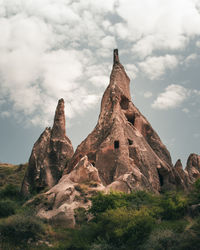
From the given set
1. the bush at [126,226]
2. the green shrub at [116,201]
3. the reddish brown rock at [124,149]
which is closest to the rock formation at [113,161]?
the reddish brown rock at [124,149]

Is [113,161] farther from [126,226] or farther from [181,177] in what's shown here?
[126,226]

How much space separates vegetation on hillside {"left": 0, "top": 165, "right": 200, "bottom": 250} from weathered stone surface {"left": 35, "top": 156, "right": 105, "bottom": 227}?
0.59 m

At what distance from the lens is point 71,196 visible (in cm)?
2059

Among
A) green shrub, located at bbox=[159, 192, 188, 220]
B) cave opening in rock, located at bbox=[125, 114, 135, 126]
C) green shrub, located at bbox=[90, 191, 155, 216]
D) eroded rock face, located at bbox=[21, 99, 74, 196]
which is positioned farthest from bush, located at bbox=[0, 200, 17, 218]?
cave opening in rock, located at bbox=[125, 114, 135, 126]

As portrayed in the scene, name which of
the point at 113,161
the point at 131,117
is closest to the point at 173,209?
the point at 113,161

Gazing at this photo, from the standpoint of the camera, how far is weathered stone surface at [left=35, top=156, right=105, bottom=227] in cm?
1842

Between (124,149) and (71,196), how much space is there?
7750 mm

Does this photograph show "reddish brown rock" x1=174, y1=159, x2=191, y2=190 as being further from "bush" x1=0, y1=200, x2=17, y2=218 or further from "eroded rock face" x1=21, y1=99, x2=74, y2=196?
"bush" x1=0, y1=200, x2=17, y2=218

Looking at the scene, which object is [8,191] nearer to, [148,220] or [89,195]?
[89,195]

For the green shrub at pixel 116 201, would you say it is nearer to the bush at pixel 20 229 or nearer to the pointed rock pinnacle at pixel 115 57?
the bush at pixel 20 229

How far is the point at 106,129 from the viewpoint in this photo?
29.4 metres

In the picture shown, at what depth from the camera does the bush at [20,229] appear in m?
15.5

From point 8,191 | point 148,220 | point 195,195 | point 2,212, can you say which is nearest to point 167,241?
point 148,220

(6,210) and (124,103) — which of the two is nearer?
(6,210)
